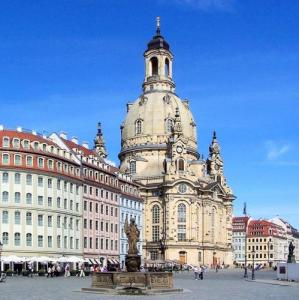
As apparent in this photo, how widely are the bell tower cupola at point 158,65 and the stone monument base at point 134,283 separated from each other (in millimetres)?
127110

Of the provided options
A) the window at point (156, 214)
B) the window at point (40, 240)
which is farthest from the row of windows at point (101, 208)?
the window at point (156, 214)

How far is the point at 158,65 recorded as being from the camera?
17912cm

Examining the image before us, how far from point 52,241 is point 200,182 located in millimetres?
74083

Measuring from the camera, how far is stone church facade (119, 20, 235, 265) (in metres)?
158

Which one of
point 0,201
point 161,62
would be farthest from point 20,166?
point 161,62

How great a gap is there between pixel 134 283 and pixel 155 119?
121685 millimetres

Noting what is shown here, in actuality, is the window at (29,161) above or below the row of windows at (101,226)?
above

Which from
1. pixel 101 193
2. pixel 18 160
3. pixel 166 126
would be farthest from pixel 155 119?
pixel 18 160

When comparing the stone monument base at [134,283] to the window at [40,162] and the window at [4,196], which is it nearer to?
the window at [4,196]

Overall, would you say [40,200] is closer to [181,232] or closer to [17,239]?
[17,239]

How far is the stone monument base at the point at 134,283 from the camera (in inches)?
1873

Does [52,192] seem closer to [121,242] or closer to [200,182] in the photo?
[121,242]

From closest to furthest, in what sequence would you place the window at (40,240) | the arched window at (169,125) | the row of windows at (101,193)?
the window at (40,240) → the row of windows at (101,193) → the arched window at (169,125)

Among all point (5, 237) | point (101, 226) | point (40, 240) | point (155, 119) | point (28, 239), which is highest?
point (155, 119)
